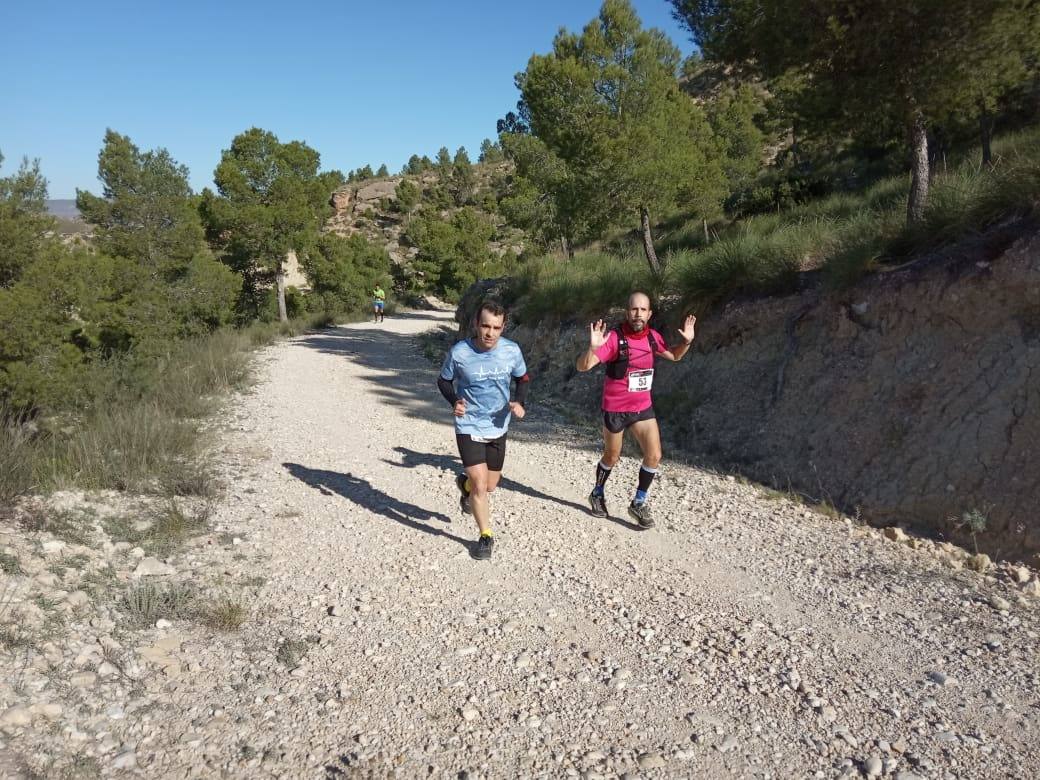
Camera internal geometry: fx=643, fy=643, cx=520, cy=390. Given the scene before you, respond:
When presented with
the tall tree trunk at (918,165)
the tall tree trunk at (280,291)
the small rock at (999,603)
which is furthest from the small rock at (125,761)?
the tall tree trunk at (280,291)

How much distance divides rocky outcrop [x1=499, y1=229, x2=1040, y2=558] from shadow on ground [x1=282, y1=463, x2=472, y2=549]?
3.71 m

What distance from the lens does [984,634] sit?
3.72m

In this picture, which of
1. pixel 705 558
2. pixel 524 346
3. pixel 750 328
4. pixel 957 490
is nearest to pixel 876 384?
pixel 957 490

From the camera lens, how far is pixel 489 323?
459 centimetres

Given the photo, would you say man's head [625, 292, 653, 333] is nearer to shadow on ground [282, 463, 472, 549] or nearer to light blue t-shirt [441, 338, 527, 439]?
light blue t-shirt [441, 338, 527, 439]

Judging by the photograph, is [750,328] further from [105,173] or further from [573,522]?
[105,173]

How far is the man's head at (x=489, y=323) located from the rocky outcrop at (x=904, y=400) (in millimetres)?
3861

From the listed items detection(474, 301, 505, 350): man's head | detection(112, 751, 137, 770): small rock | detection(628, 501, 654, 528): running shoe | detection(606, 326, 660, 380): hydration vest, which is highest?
detection(474, 301, 505, 350): man's head

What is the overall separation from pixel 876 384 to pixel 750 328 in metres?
2.28

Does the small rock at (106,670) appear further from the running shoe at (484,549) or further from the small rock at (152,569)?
the running shoe at (484,549)

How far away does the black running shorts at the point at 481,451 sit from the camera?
15.6 feet

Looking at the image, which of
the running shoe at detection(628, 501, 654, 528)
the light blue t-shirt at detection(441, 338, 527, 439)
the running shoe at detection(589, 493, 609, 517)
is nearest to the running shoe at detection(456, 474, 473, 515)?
the light blue t-shirt at detection(441, 338, 527, 439)

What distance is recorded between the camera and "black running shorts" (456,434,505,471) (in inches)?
187

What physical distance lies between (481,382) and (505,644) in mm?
1891
